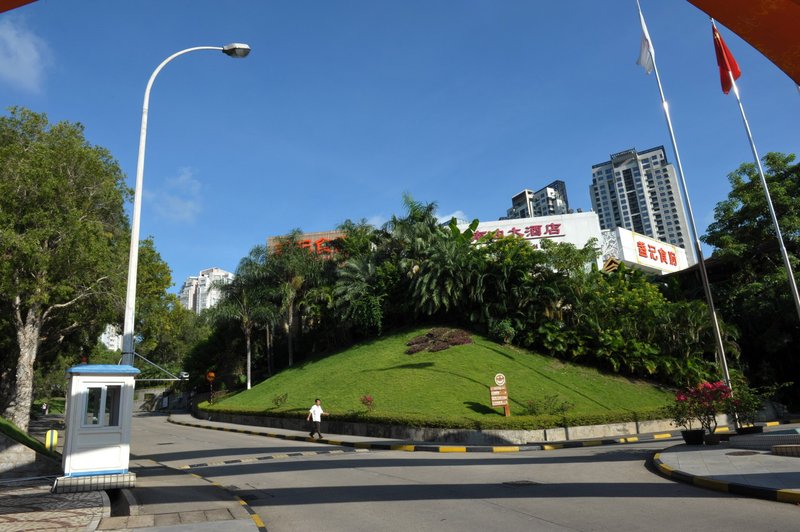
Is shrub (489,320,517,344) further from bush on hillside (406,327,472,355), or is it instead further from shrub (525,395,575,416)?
shrub (525,395,575,416)

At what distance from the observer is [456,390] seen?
24.4 m

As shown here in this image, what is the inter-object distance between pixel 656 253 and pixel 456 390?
142 ft

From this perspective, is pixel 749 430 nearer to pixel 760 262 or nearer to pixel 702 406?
pixel 702 406

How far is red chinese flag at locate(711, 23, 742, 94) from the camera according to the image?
17312mm

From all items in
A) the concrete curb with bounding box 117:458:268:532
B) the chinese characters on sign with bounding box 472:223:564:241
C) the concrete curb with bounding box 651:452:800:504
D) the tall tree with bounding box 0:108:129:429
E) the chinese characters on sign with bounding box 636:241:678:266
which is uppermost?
the chinese characters on sign with bounding box 472:223:564:241

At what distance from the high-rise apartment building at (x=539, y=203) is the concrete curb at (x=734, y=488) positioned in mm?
122673

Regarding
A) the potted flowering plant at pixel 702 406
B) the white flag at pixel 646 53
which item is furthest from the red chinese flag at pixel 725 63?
the potted flowering plant at pixel 702 406

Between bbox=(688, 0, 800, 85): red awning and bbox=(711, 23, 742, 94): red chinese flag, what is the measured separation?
12.4m

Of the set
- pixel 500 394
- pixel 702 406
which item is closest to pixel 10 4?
pixel 702 406

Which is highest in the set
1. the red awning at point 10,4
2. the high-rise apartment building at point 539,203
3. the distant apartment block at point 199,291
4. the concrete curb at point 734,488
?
the high-rise apartment building at point 539,203

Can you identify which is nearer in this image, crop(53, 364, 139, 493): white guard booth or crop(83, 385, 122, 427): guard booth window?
crop(53, 364, 139, 493): white guard booth

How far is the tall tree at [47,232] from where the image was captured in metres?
21.3

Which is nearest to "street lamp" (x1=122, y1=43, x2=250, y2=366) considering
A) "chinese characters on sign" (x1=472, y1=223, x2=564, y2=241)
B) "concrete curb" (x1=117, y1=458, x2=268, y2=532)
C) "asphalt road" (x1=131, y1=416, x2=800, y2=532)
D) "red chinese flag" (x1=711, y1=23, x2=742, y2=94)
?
"concrete curb" (x1=117, y1=458, x2=268, y2=532)

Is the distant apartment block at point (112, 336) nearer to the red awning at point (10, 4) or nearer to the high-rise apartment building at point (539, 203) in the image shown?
the red awning at point (10, 4)
